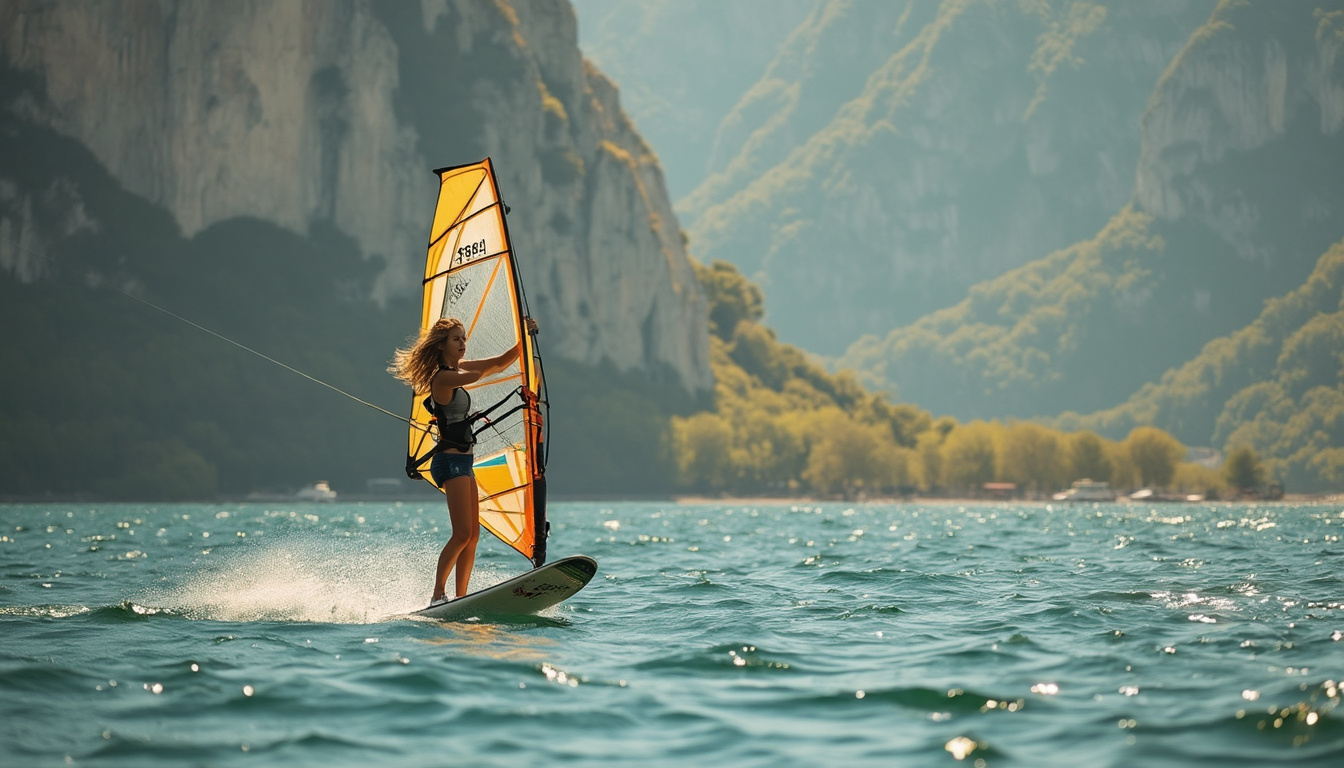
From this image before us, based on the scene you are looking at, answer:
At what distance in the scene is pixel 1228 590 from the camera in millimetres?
16953

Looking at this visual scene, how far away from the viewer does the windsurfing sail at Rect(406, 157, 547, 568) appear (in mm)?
14750

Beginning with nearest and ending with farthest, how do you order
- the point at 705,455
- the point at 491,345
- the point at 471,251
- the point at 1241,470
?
the point at 491,345 < the point at 471,251 < the point at 1241,470 < the point at 705,455

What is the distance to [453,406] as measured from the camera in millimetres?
13570

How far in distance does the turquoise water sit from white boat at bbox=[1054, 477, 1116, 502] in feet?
402

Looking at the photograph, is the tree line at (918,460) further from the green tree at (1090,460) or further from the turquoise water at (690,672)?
the turquoise water at (690,672)

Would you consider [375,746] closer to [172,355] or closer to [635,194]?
[172,355]

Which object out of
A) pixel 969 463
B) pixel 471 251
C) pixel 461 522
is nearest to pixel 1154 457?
pixel 969 463

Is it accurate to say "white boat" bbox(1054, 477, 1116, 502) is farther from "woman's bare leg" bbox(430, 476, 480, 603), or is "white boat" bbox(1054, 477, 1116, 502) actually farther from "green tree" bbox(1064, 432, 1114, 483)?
"woman's bare leg" bbox(430, 476, 480, 603)

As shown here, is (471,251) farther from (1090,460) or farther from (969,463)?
(969,463)

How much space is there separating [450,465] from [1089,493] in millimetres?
134612

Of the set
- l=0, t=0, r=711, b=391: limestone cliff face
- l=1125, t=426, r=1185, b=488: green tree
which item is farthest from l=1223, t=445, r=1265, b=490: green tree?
l=0, t=0, r=711, b=391: limestone cliff face

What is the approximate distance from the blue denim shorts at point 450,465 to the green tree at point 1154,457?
135 meters

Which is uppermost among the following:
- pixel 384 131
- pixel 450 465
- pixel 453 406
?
pixel 384 131

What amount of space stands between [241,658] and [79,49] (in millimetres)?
144390
